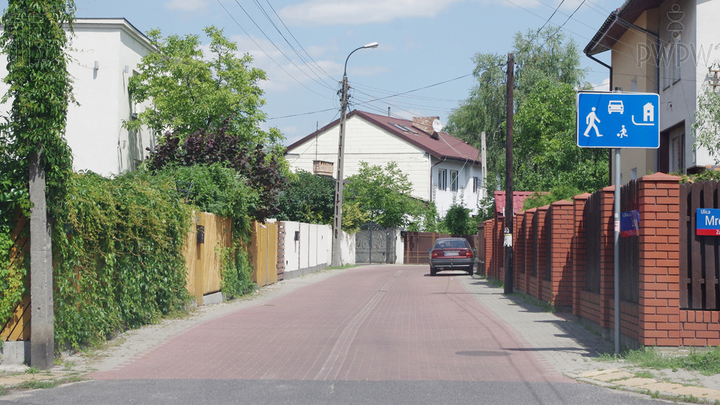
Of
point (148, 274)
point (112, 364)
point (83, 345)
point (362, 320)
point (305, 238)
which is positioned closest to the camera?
point (112, 364)

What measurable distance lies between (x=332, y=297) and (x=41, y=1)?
42.0 ft

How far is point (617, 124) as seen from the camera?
905 centimetres

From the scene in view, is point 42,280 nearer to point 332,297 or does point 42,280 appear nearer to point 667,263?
point 667,263

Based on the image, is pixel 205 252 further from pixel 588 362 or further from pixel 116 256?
pixel 588 362

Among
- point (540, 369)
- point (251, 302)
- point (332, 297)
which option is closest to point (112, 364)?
point (540, 369)

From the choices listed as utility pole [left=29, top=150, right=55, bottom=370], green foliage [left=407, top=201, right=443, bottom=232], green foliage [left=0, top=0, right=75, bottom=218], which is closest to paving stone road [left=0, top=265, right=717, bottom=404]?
utility pole [left=29, top=150, right=55, bottom=370]

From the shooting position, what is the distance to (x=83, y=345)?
378 inches

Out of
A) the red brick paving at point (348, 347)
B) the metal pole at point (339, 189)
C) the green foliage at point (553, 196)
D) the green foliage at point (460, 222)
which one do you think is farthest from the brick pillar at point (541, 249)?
the green foliage at point (460, 222)

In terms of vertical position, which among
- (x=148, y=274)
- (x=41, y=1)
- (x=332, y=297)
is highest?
(x=41, y=1)

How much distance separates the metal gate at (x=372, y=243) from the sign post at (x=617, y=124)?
37.7 m

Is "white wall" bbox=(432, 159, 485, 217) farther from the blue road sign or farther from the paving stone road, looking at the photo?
the blue road sign

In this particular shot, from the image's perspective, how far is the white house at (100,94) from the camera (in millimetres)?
27953

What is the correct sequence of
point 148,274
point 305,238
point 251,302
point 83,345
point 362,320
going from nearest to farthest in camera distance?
point 83,345, point 148,274, point 362,320, point 251,302, point 305,238

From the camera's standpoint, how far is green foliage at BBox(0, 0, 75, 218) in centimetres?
812
